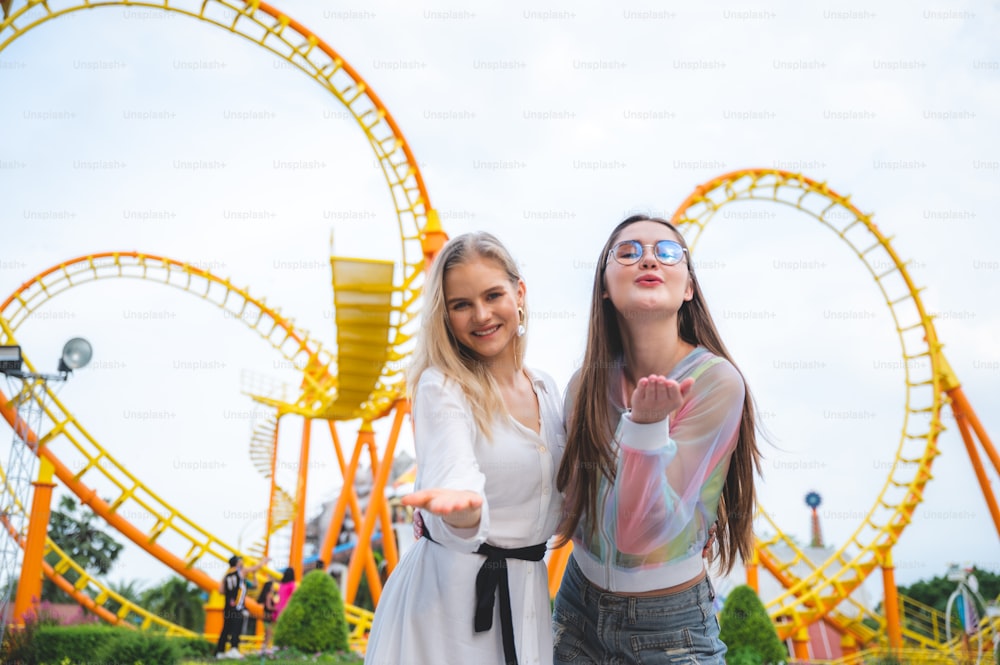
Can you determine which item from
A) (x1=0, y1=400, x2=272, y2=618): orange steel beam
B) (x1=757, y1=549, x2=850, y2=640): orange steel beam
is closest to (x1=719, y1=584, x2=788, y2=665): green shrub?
(x1=757, y1=549, x2=850, y2=640): orange steel beam

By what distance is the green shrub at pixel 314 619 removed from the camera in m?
9.27

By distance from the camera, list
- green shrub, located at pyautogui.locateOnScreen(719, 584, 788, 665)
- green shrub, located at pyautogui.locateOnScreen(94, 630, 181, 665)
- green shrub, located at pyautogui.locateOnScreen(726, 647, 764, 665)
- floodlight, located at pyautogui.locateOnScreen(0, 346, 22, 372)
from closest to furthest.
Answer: green shrub, located at pyautogui.locateOnScreen(94, 630, 181, 665)
floodlight, located at pyautogui.locateOnScreen(0, 346, 22, 372)
green shrub, located at pyautogui.locateOnScreen(726, 647, 764, 665)
green shrub, located at pyautogui.locateOnScreen(719, 584, 788, 665)

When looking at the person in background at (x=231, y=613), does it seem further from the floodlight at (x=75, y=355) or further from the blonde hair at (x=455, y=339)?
the blonde hair at (x=455, y=339)

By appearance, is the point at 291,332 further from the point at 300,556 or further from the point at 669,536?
the point at 669,536

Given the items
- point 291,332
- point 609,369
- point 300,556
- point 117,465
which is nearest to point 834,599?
point 300,556

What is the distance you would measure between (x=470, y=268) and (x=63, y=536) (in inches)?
1117

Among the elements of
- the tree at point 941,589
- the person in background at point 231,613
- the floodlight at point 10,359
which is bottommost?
the tree at point 941,589

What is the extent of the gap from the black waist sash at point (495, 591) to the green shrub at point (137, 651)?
730 centimetres

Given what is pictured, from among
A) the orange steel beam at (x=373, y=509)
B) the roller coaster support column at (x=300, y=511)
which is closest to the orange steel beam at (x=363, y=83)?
the orange steel beam at (x=373, y=509)

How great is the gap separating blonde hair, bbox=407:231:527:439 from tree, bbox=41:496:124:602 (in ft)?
91.9

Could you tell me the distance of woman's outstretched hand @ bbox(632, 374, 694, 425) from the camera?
61.5 inches

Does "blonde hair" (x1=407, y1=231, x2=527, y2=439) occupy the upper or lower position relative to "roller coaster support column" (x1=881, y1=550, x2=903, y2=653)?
upper

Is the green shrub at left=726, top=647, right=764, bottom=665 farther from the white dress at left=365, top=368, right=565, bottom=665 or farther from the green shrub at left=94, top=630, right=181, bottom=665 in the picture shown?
the white dress at left=365, top=368, right=565, bottom=665

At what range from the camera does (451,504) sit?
1517 mm
